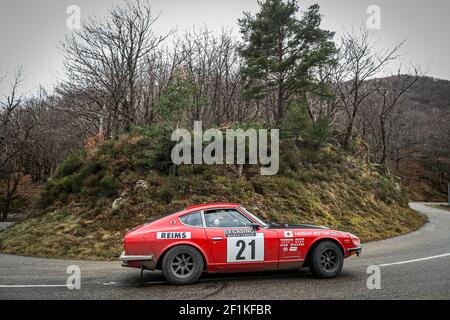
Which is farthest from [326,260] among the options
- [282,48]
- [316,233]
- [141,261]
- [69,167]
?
[282,48]

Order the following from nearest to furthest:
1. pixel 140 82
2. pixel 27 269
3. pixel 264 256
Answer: pixel 264 256 < pixel 27 269 < pixel 140 82

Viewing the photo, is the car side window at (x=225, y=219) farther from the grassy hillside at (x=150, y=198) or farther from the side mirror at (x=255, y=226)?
the grassy hillside at (x=150, y=198)

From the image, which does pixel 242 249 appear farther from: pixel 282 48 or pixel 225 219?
pixel 282 48

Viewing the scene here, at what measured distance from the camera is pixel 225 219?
650 cm

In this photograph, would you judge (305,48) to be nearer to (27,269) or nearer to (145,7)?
(145,7)

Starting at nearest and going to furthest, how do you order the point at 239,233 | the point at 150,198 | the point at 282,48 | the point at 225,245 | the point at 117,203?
the point at 225,245 → the point at 239,233 → the point at 117,203 → the point at 150,198 → the point at 282,48

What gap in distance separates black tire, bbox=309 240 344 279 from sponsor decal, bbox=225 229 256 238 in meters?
1.24

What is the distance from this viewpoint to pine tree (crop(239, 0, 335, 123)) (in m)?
18.6

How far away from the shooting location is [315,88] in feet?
61.5

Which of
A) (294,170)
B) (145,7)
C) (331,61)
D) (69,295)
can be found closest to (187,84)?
(294,170)

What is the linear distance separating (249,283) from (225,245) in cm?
80

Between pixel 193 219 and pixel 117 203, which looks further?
pixel 117 203

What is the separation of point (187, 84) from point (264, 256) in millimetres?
10462

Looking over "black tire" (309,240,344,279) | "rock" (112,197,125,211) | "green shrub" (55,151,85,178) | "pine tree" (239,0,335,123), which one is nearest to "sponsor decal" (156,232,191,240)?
"black tire" (309,240,344,279)
